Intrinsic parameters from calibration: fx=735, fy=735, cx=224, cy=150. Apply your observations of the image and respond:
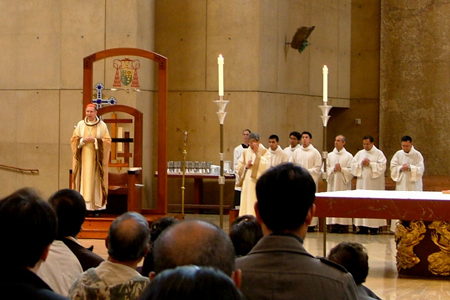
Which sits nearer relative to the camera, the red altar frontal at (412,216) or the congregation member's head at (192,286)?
the congregation member's head at (192,286)

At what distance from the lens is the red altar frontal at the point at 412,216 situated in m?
8.09

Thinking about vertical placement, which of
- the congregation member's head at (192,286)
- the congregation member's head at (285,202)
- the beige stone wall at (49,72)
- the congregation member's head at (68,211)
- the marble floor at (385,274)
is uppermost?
the beige stone wall at (49,72)

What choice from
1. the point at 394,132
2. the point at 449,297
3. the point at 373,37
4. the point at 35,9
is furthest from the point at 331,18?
the point at 449,297

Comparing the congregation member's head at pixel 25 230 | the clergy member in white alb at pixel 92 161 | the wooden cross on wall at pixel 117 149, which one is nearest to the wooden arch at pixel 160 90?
the clergy member in white alb at pixel 92 161

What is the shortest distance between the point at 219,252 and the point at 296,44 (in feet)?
46.4

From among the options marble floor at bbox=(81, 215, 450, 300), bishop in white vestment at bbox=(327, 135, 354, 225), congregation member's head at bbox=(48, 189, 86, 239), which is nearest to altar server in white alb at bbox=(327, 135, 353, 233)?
bishop in white vestment at bbox=(327, 135, 354, 225)

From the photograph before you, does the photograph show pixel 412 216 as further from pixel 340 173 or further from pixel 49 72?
pixel 49 72

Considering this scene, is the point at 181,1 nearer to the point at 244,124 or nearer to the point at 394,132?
the point at 244,124

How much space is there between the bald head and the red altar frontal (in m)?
6.45

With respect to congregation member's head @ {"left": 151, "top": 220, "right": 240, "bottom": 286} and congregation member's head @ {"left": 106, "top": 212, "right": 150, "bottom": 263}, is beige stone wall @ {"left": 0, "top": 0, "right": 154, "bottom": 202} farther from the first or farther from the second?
congregation member's head @ {"left": 151, "top": 220, "right": 240, "bottom": 286}

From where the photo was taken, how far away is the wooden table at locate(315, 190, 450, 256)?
8023 mm

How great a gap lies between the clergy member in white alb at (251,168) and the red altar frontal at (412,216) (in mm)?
2817

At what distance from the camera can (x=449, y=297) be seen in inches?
293

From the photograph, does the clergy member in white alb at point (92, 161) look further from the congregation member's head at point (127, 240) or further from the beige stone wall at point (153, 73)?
the congregation member's head at point (127, 240)
